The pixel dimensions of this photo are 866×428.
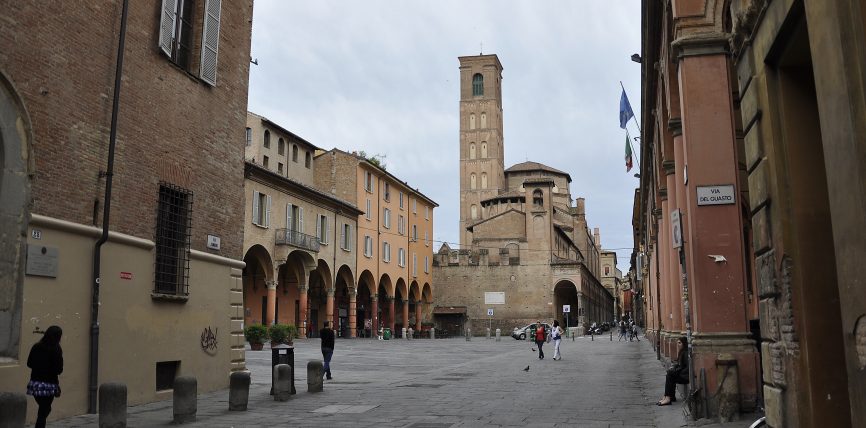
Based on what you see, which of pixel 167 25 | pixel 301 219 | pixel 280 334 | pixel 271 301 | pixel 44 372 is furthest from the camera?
pixel 301 219

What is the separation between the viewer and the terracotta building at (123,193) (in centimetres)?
915

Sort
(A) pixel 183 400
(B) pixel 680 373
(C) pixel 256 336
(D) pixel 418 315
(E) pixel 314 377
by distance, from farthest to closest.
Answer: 1. (D) pixel 418 315
2. (C) pixel 256 336
3. (E) pixel 314 377
4. (B) pixel 680 373
5. (A) pixel 183 400

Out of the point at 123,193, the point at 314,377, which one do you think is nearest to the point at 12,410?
the point at 123,193

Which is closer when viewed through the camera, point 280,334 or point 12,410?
point 12,410

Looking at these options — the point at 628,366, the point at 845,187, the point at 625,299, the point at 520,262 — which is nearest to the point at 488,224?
the point at 520,262

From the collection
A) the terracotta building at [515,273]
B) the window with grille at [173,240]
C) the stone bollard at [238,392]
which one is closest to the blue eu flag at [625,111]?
the window with grille at [173,240]

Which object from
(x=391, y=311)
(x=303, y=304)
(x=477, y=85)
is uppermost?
(x=477, y=85)

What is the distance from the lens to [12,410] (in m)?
6.98

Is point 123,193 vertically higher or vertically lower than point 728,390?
higher

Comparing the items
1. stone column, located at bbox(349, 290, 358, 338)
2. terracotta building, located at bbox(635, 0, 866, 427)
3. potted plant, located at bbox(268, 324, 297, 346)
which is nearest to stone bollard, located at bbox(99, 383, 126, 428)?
terracotta building, located at bbox(635, 0, 866, 427)

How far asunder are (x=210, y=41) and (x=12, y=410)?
8.37 meters

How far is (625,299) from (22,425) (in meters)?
132

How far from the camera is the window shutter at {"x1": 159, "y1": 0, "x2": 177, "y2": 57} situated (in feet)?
39.3

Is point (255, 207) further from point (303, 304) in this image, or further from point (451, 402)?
point (451, 402)
